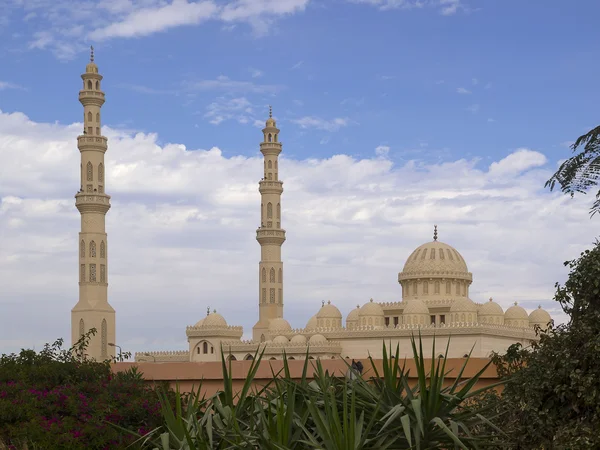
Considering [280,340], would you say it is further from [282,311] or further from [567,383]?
[567,383]

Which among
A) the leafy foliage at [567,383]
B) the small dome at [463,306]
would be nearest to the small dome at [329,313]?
the small dome at [463,306]

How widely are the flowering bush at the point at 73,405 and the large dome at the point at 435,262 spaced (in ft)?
153

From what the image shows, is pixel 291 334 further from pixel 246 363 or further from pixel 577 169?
pixel 577 169

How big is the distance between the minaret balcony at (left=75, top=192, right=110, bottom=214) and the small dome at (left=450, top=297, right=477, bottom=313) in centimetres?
2021

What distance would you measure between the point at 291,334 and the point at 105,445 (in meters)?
44.9

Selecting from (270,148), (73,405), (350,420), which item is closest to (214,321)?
(270,148)

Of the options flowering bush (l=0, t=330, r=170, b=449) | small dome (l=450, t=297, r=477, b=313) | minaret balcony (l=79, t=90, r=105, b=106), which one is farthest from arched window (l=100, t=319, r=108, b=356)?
flowering bush (l=0, t=330, r=170, b=449)

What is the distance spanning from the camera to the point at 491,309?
2223 inches

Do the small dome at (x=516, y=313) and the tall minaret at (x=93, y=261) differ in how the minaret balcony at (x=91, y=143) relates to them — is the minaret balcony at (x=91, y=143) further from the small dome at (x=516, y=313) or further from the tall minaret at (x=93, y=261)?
the small dome at (x=516, y=313)

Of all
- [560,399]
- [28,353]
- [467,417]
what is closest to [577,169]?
[560,399]

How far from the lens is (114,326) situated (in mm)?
53531

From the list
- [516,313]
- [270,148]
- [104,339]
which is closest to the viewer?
[104,339]

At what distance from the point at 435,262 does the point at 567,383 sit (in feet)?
166

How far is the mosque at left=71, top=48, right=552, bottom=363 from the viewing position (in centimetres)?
5269
